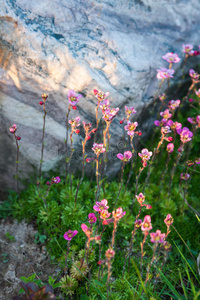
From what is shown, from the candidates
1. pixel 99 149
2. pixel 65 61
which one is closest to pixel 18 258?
pixel 99 149

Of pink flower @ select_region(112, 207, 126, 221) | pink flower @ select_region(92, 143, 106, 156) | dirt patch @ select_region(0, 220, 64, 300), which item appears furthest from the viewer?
dirt patch @ select_region(0, 220, 64, 300)

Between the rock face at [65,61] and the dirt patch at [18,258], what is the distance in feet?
3.40

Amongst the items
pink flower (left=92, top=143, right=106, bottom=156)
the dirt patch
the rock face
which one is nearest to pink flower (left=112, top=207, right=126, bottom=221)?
pink flower (left=92, top=143, right=106, bottom=156)

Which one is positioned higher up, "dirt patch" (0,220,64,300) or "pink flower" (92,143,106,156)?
"pink flower" (92,143,106,156)

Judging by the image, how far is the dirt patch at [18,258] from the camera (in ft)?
11.0

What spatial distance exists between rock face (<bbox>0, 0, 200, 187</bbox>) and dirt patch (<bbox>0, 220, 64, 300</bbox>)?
3.40 ft

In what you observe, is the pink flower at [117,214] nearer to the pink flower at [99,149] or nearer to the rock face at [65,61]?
the pink flower at [99,149]

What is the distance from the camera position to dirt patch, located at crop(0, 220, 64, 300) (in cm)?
335

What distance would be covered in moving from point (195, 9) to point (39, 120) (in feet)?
11.4

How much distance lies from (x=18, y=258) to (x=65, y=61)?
264 centimetres

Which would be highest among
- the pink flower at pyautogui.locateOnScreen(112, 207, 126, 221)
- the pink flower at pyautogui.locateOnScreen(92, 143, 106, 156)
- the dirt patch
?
the pink flower at pyautogui.locateOnScreen(92, 143, 106, 156)

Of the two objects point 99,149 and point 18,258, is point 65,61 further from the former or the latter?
point 18,258

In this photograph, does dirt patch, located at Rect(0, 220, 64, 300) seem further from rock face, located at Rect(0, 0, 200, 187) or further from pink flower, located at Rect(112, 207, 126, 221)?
pink flower, located at Rect(112, 207, 126, 221)

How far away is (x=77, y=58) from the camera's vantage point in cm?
394
